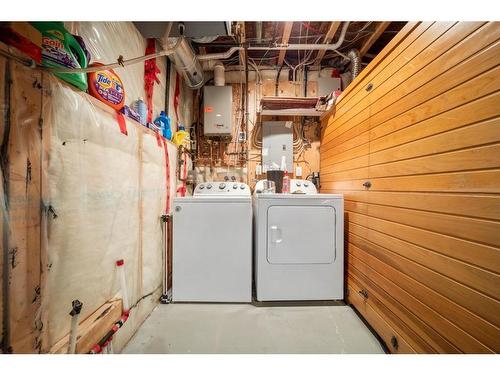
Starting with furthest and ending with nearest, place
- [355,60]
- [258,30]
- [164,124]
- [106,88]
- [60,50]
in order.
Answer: [355,60]
[258,30]
[164,124]
[106,88]
[60,50]

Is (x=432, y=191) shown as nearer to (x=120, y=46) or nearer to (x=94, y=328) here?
(x=94, y=328)

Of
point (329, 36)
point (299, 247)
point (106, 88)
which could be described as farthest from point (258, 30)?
point (299, 247)

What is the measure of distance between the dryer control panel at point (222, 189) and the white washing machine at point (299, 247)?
0.67 metres

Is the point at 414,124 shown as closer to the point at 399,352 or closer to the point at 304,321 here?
the point at 399,352

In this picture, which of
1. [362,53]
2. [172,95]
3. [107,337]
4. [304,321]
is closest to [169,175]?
[172,95]

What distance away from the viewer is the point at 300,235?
69.4 inches

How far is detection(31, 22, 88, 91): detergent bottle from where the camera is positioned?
0.80 meters

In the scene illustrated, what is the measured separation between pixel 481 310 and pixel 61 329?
1765 millimetres

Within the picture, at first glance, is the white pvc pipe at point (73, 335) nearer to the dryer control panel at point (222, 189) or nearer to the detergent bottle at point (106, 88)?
the detergent bottle at point (106, 88)

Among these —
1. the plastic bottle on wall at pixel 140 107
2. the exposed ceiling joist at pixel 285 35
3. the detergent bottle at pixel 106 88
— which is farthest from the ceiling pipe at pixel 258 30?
the detergent bottle at pixel 106 88

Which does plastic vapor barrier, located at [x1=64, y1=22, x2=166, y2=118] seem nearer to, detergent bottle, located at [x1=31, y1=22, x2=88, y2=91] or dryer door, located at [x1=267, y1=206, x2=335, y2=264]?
Result: detergent bottle, located at [x1=31, y1=22, x2=88, y2=91]

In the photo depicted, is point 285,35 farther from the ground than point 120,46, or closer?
farther from the ground

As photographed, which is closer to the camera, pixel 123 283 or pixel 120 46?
pixel 123 283

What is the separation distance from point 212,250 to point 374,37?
111 inches
